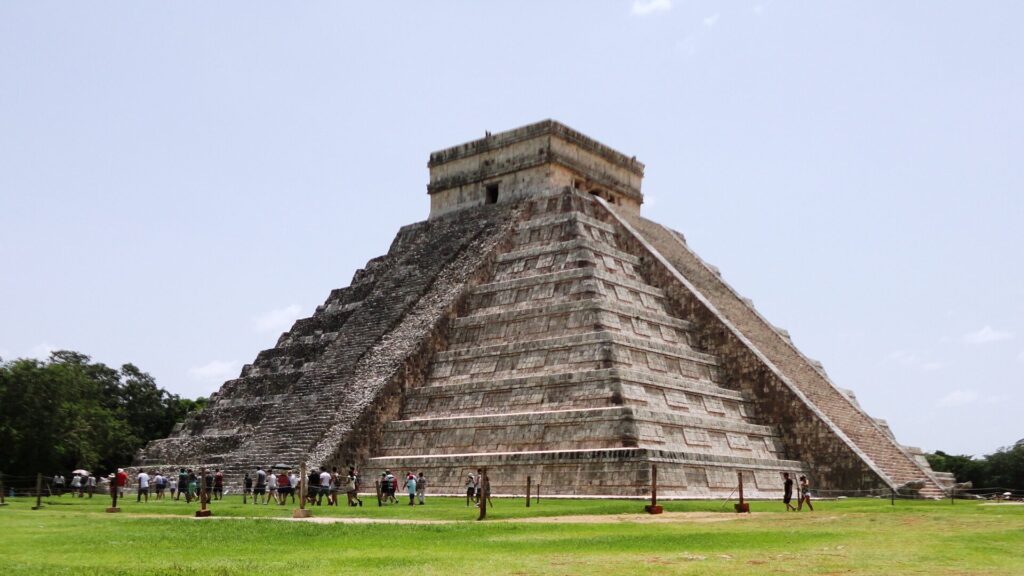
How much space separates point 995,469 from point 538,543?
2828 cm

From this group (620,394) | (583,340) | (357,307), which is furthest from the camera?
(357,307)

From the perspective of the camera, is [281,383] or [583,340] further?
[281,383]

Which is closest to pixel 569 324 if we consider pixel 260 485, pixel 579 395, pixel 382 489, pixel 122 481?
pixel 579 395

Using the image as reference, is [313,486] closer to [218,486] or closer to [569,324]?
[218,486]

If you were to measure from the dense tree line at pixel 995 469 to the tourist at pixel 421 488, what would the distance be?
1929 centimetres

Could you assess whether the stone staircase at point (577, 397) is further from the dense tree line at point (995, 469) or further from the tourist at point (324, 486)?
the dense tree line at point (995, 469)

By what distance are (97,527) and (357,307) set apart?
15.4 metres

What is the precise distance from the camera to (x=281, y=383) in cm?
2722

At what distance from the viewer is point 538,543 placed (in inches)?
457

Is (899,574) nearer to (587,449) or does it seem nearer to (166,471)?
(587,449)

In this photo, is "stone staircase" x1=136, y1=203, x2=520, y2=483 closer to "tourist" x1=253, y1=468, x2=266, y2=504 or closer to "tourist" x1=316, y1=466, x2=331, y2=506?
"tourist" x1=253, y1=468, x2=266, y2=504

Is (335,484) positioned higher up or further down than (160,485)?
→ higher up

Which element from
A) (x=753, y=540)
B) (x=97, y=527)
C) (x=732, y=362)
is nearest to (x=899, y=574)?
(x=753, y=540)

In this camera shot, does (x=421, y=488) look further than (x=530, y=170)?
No
